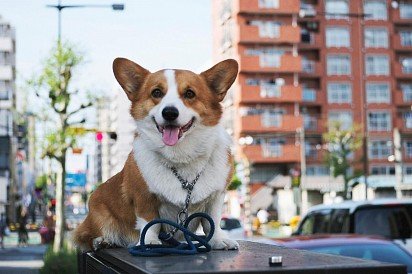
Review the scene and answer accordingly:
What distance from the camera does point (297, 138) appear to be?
8150cm

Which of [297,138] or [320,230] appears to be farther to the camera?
[297,138]

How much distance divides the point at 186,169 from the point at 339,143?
249ft

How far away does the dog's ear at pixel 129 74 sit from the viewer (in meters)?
4.15

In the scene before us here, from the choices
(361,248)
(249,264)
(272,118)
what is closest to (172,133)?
(249,264)

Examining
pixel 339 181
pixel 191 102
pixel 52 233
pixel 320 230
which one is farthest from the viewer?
pixel 339 181

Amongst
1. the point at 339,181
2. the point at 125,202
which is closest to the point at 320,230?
the point at 125,202

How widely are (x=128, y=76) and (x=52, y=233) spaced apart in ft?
120

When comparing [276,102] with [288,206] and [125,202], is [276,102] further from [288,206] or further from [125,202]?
[125,202]

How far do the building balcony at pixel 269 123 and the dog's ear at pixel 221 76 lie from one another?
7473 cm

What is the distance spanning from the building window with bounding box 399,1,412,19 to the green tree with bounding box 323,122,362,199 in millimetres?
14684

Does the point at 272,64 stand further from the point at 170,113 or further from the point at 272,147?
the point at 170,113

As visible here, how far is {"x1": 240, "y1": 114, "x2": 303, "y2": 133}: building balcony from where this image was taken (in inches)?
3113

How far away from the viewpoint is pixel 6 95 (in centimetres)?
8731

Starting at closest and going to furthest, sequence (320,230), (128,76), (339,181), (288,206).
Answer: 1. (128,76)
2. (320,230)
3. (288,206)
4. (339,181)
